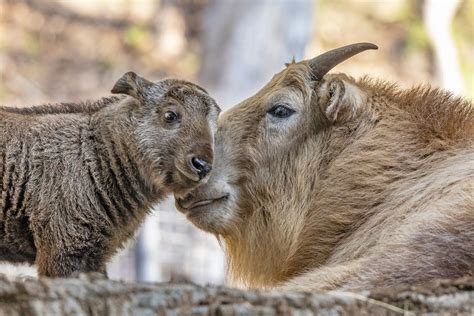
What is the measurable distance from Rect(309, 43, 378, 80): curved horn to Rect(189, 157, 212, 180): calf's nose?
89 centimetres

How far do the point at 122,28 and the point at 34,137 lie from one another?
56.5ft

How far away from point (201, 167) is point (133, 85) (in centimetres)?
94

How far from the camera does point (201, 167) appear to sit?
6.04 m

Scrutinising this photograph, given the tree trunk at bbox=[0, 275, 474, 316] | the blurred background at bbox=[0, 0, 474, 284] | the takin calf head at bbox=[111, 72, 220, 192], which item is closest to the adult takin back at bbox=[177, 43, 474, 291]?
the takin calf head at bbox=[111, 72, 220, 192]

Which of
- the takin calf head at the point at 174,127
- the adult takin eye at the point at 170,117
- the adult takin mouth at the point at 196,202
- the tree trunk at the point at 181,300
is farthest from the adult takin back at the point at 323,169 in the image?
the tree trunk at the point at 181,300

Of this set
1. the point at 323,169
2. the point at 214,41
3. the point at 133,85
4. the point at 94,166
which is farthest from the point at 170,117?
the point at 214,41

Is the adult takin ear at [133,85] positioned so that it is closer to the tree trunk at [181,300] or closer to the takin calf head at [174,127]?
the takin calf head at [174,127]

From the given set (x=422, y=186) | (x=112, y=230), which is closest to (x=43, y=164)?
(x=112, y=230)

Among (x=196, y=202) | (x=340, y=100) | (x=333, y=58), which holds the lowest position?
(x=196, y=202)

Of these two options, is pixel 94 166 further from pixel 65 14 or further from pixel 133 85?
pixel 65 14

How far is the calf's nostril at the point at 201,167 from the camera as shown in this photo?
604 centimetres

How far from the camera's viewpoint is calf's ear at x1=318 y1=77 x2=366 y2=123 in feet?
19.9

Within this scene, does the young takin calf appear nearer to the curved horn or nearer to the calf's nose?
the calf's nose

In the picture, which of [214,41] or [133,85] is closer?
[133,85]
